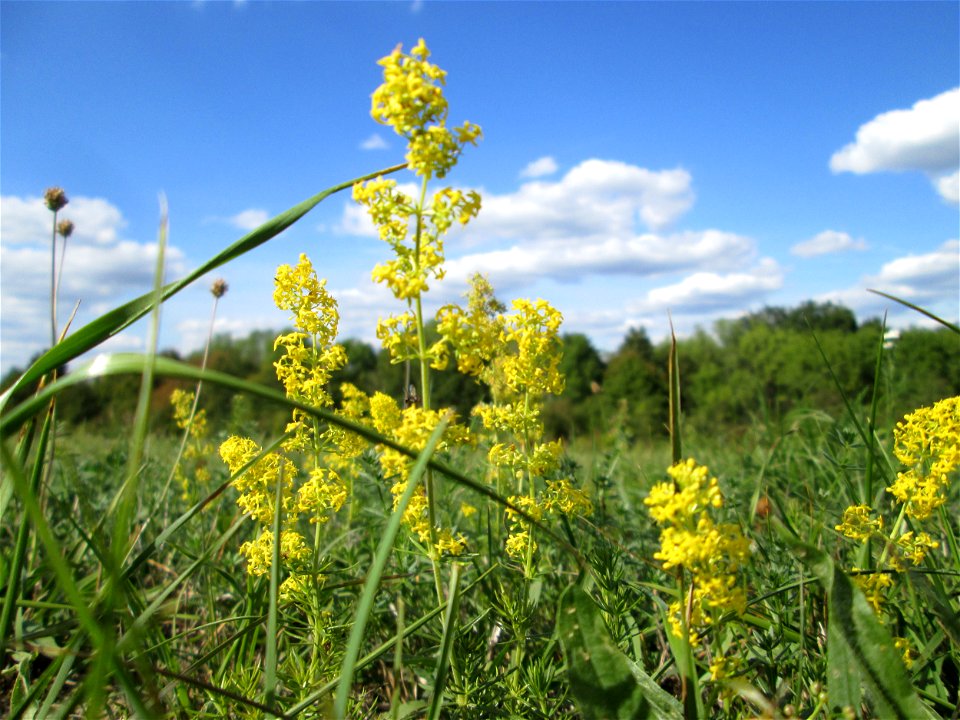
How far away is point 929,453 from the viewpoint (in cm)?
304

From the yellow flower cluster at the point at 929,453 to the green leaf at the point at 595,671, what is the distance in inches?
68.7

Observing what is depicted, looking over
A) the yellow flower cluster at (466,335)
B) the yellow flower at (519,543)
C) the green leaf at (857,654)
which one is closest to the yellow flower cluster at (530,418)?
the yellow flower at (519,543)

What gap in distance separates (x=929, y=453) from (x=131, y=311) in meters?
3.36

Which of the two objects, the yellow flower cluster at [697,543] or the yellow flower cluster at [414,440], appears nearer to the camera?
the yellow flower cluster at [697,543]

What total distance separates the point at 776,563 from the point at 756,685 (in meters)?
0.61

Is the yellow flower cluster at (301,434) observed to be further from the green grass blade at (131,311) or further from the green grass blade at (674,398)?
the green grass blade at (674,398)

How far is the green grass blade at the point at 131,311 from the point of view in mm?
1867

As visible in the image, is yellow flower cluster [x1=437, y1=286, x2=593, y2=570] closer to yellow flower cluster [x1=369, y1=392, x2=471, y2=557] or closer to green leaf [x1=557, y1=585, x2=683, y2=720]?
yellow flower cluster [x1=369, y1=392, x2=471, y2=557]

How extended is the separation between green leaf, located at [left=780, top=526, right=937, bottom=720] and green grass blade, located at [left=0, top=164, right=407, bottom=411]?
1.76 metres

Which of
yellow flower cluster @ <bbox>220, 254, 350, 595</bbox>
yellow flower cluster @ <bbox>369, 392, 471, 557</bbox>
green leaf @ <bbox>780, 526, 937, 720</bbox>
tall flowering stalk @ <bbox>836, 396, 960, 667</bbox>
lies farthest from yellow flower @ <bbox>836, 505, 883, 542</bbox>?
yellow flower cluster @ <bbox>220, 254, 350, 595</bbox>

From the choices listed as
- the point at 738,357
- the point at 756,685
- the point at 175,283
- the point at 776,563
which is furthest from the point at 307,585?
the point at 738,357

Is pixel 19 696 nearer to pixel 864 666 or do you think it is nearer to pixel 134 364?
pixel 134 364

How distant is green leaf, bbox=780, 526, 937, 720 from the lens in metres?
1.87

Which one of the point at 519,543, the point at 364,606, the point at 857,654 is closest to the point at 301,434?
the point at 519,543
